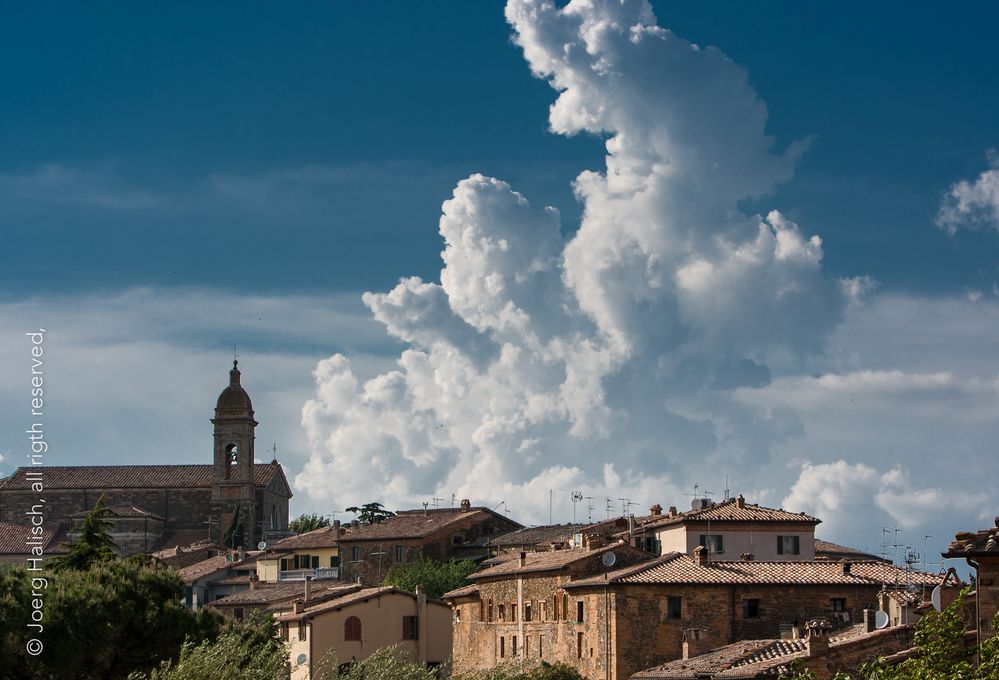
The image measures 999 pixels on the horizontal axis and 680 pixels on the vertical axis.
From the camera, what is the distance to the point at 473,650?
67125 mm

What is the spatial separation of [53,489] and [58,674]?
299ft

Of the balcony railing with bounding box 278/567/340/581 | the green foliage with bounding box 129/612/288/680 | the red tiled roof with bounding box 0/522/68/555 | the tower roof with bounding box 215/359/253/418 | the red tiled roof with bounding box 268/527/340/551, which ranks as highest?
the tower roof with bounding box 215/359/253/418

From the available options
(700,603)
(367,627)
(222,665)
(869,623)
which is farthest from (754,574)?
(222,665)

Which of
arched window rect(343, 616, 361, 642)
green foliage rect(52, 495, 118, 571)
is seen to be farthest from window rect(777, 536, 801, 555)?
green foliage rect(52, 495, 118, 571)

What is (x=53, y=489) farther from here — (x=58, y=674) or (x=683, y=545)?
(x=58, y=674)

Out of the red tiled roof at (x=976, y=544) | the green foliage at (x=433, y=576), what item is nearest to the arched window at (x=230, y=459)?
the green foliage at (x=433, y=576)

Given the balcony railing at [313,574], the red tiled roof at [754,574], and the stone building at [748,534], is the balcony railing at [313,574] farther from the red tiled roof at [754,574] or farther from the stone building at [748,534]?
the red tiled roof at [754,574]

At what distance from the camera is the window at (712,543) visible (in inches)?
2603

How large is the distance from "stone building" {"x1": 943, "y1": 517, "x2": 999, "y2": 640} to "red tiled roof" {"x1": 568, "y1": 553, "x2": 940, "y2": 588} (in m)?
28.8

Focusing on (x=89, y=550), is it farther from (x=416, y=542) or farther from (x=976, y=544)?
(x=976, y=544)

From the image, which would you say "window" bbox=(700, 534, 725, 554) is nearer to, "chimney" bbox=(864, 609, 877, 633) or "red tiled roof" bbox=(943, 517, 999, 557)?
"chimney" bbox=(864, 609, 877, 633)

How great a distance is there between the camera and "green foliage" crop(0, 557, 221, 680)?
4288cm

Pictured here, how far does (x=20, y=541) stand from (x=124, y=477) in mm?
22091

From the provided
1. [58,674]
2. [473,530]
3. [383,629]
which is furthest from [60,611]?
[473,530]
